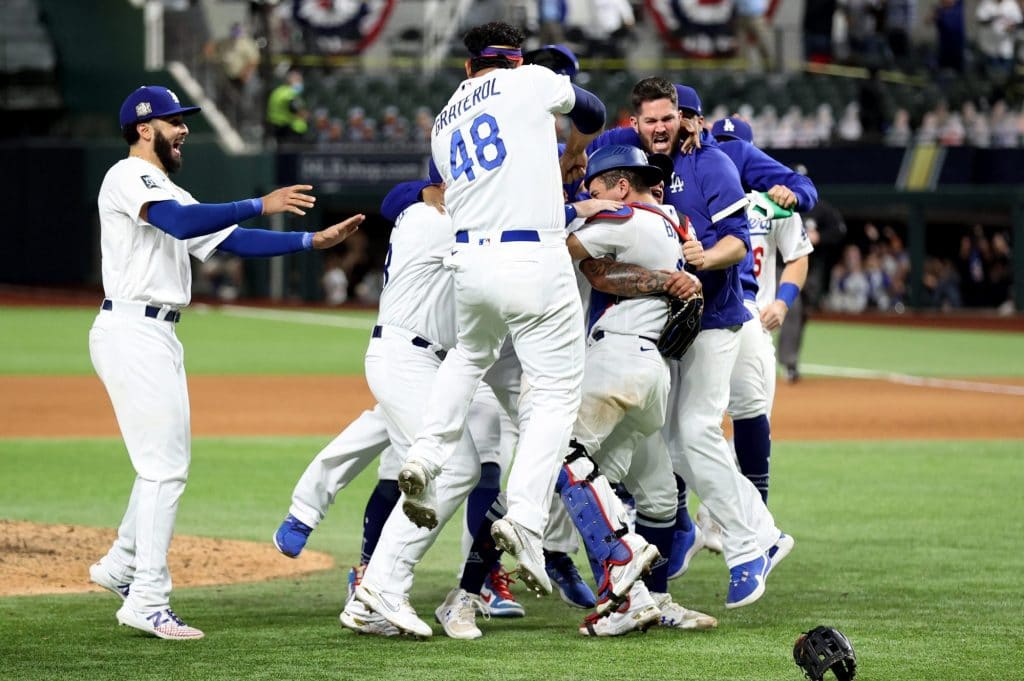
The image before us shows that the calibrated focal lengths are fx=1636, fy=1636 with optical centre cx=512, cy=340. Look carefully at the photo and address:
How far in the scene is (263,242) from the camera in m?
6.31

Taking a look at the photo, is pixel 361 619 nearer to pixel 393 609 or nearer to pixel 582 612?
pixel 393 609

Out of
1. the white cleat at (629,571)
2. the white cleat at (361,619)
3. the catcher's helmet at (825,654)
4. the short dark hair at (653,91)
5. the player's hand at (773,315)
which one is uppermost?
the short dark hair at (653,91)

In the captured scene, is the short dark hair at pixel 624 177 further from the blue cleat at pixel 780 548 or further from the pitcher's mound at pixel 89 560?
the pitcher's mound at pixel 89 560

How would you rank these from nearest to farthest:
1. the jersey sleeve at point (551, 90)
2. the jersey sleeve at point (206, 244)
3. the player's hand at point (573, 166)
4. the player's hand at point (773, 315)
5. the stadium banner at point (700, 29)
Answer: the jersey sleeve at point (551, 90) → the jersey sleeve at point (206, 244) → the player's hand at point (573, 166) → the player's hand at point (773, 315) → the stadium banner at point (700, 29)

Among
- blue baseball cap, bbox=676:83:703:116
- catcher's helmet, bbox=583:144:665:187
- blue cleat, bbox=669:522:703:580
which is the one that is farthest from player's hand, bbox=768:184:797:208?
blue cleat, bbox=669:522:703:580

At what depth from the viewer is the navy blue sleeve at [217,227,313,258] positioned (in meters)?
6.25

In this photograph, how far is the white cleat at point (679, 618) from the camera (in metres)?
6.14

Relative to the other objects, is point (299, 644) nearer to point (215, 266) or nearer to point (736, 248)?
point (736, 248)

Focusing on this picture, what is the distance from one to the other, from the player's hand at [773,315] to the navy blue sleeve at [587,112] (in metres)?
2.05

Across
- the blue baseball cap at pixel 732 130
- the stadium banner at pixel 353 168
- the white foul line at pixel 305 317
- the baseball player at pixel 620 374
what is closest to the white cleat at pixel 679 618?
the baseball player at pixel 620 374

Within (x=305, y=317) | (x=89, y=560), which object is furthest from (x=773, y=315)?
(x=305, y=317)

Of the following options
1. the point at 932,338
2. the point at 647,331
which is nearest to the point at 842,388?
the point at 932,338

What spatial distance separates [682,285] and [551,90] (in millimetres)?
862

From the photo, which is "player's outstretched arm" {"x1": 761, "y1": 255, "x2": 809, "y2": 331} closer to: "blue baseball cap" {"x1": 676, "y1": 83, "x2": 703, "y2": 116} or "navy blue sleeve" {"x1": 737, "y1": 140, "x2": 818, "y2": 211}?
"navy blue sleeve" {"x1": 737, "y1": 140, "x2": 818, "y2": 211}
